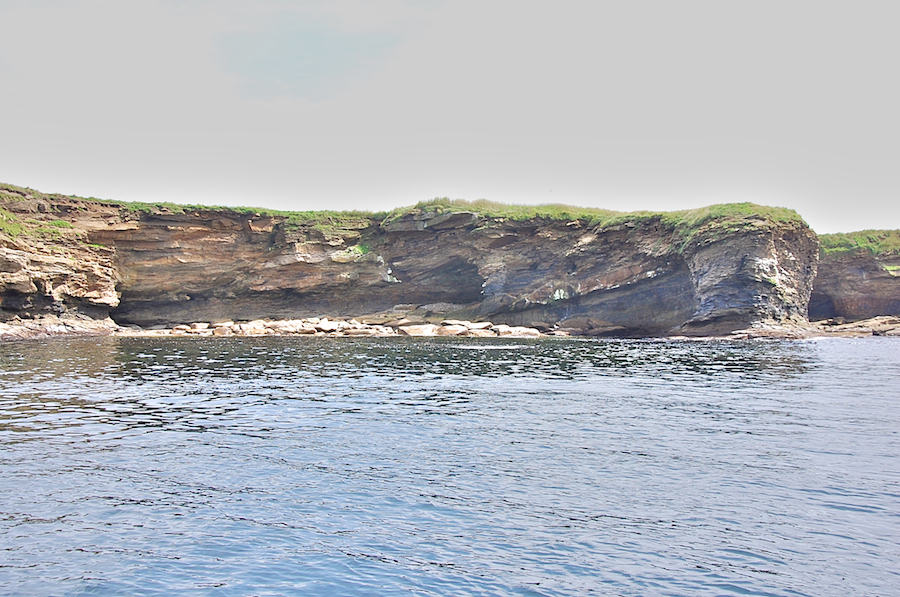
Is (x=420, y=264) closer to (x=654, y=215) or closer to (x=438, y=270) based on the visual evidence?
(x=438, y=270)

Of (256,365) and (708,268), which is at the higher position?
(708,268)

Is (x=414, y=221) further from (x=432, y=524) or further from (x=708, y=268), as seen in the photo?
(x=432, y=524)

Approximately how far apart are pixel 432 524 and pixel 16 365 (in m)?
22.9

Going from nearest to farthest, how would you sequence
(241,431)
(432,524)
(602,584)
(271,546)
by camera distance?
(602,584)
(271,546)
(432,524)
(241,431)

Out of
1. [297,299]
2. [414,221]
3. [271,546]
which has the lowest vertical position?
[271,546]

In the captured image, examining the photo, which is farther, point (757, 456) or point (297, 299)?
point (297, 299)

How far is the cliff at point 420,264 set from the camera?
151 ft

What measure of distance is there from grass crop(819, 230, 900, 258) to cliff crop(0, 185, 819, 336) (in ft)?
29.0

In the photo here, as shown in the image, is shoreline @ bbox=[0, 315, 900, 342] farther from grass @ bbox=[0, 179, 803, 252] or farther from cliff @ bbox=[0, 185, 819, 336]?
grass @ bbox=[0, 179, 803, 252]

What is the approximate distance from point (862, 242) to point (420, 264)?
136 ft

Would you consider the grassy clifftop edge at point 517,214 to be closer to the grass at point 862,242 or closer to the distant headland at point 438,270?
the distant headland at point 438,270

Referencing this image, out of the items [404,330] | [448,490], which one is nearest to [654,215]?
[404,330]

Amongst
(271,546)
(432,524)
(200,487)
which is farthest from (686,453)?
(200,487)

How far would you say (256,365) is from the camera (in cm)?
2647
